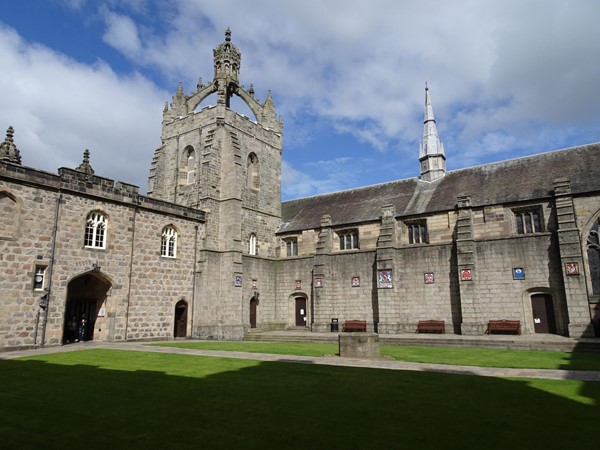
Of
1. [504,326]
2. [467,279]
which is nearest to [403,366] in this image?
[504,326]

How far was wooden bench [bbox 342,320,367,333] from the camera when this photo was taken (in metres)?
28.3

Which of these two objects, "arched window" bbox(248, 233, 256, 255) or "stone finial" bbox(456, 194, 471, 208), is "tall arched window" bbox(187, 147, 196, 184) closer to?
"arched window" bbox(248, 233, 256, 255)

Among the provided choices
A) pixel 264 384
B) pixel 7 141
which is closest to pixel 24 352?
pixel 7 141

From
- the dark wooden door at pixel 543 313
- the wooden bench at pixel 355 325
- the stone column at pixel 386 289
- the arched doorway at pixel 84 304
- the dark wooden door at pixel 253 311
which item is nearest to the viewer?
the arched doorway at pixel 84 304

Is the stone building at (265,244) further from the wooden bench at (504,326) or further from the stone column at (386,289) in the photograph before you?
the wooden bench at (504,326)

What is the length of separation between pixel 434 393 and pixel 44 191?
66.2 ft

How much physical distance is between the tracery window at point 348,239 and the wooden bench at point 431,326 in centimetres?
794

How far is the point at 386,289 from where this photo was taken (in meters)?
27.5

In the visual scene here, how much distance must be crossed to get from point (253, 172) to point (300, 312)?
39.2 feet

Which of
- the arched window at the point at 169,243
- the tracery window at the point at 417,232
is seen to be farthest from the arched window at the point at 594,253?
the arched window at the point at 169,243

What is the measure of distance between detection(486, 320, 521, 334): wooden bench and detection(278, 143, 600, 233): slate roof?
24.5 feet

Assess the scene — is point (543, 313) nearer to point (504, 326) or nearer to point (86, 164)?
point (504, 326)

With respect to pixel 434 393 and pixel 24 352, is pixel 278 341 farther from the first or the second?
pixel 434 393

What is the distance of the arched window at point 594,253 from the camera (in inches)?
912
